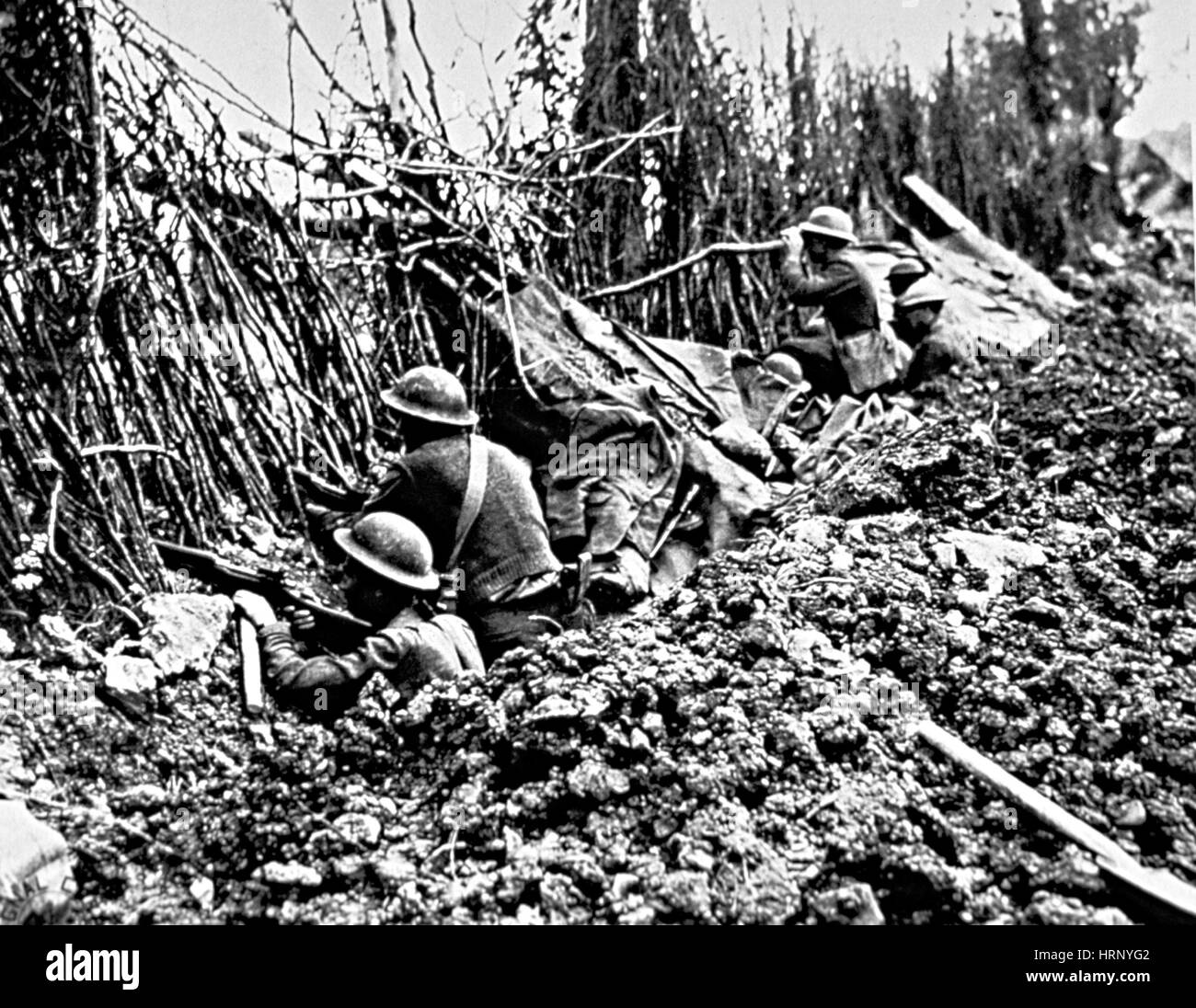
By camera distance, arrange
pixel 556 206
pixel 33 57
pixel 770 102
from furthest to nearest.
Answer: pixel 770 102 < pixel 556 206 < pixel 33 57

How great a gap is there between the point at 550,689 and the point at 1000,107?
8.32 ft

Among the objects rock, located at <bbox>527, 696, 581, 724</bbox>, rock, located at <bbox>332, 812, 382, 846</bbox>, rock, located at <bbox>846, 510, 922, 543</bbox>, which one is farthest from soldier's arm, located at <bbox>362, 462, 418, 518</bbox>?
rock, located at <bbox>846, 510, 922, 543</bbox>

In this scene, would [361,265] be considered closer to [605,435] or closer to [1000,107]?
[605,435]

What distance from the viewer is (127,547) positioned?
2.82 meters

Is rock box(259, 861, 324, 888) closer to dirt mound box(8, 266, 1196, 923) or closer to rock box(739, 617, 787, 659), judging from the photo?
dirt mound box(8, 266, 1196, 923)

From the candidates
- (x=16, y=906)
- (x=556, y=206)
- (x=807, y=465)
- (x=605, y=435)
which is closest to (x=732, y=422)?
(x=807, y=465)

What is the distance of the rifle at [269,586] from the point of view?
2.75m

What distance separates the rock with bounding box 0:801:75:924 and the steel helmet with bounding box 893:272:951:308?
112 inches

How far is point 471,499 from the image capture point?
2.88m

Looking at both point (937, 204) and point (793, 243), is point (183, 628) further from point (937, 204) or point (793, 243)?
point (937, 204)

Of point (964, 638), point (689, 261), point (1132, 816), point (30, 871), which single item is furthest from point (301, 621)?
point (1132, 816)

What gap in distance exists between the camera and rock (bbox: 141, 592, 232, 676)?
106 inches

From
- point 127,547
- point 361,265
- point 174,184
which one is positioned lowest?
point 127,547

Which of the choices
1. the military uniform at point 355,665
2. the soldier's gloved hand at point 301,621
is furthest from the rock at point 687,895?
the soldier's gloved hand at point 301,621
